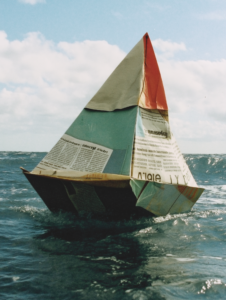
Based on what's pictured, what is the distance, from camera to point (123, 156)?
519cm

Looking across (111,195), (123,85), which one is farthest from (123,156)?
(123,85)

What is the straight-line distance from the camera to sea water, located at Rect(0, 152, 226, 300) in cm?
304

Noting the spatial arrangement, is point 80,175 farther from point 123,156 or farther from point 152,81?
point 152,81

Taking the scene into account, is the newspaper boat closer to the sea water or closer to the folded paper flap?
the folded paper flap

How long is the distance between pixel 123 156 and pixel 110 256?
5.87 ft

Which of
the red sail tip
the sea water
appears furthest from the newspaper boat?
the sea water

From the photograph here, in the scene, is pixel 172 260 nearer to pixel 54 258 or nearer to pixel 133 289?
pixel 133 289

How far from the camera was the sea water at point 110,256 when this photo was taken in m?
3.04

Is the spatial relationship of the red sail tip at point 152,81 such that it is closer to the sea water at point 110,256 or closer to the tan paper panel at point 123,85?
the tan paper panel at point 123,85

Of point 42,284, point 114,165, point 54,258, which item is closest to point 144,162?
point 114,165

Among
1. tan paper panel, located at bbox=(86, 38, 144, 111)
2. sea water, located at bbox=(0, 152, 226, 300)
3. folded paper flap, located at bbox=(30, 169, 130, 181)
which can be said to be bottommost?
sea water, located at bbox=(0, 152, 226, 300)

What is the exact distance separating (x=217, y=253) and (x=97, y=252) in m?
1.72

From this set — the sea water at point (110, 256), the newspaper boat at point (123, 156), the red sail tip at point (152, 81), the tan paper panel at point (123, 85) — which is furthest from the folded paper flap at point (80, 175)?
the red sail tip at point (152, 81)

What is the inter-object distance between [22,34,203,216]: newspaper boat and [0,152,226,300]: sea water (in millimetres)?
401
